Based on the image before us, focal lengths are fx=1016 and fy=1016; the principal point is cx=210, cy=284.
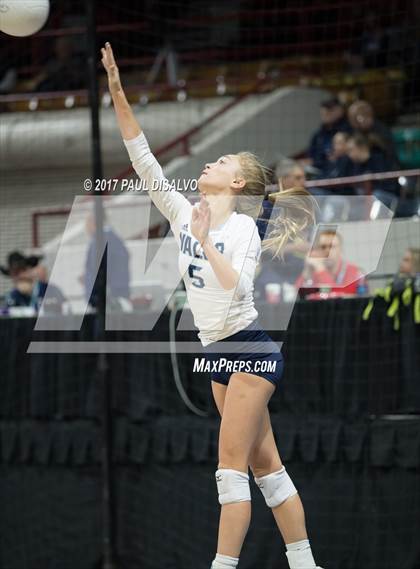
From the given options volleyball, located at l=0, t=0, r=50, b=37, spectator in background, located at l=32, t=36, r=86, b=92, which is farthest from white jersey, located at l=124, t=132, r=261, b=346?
spectator in background, located at l=32, t=36, r=86, b=92

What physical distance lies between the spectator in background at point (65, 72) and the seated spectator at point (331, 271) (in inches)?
215

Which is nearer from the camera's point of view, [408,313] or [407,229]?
[408,313]

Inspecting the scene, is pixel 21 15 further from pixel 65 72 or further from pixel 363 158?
pixel 65 72

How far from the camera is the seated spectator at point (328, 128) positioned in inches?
373

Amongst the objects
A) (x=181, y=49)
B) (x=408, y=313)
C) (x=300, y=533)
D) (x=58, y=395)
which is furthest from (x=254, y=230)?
(x=181, y=49)

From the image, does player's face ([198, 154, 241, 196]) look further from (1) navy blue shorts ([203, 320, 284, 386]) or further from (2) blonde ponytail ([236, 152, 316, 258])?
(1) navy blue shorts ([203, 320, 284, 386])

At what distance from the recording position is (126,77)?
12461 millimetres

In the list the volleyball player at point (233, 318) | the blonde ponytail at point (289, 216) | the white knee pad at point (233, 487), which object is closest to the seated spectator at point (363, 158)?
the blonde ponytail at point (289, 216)

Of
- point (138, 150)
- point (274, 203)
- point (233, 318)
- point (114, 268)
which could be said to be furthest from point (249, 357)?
point (114, 268)

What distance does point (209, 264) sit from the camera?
15.9ft

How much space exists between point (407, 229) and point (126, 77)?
614 centimetres

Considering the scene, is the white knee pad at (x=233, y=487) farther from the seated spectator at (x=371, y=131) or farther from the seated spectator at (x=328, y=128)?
the seated spectator at (x=328, y=128)

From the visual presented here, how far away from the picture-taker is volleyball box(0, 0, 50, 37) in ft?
19.3

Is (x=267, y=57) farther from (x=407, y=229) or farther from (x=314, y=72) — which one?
(x=407, y=229)
